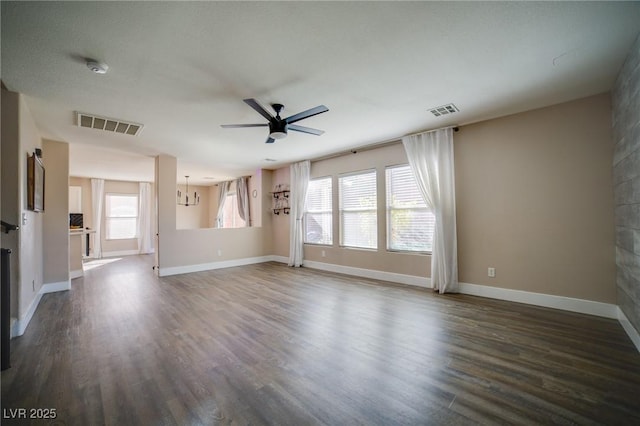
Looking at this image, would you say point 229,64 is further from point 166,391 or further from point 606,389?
point 606,389

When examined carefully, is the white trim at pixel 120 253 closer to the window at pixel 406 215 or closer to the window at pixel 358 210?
the window at pixel 358 210

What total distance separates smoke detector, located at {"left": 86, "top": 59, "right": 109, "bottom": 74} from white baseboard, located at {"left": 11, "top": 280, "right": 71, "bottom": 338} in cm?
271

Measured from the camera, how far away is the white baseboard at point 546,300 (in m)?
3.07

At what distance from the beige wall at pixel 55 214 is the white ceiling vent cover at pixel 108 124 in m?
1.38

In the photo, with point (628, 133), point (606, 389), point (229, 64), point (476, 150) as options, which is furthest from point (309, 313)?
point (628, 133)

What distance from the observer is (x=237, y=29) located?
6.48 feet

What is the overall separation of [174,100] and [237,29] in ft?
5.10

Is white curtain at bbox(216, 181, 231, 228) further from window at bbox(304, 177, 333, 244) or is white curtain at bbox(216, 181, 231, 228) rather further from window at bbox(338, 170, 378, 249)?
window at bbox(338, 170, 378, 249)

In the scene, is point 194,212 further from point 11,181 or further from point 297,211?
point 11,181

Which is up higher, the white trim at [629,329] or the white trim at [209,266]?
the white trim at [629,329]

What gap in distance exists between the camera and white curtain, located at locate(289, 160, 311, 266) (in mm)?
6532

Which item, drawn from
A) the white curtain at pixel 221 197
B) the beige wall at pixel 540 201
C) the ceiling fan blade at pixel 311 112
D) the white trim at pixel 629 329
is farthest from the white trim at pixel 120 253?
the white trim at pixel 629 329

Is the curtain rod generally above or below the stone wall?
above

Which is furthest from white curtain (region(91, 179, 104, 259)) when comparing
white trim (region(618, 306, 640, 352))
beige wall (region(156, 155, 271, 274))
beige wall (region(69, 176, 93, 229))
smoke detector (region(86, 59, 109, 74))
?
white trim (region(618, 306, 640, 352))
